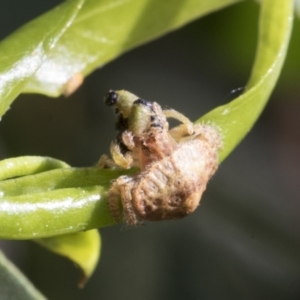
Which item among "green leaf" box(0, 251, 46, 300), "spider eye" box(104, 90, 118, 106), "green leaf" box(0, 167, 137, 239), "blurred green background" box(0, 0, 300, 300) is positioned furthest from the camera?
"blurred green background" box(0, 0, 300, 300)

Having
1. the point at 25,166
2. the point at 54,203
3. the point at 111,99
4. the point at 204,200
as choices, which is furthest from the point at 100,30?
the point at 204,200

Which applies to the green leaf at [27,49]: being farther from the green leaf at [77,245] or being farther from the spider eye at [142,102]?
the green leaf at [77,245]

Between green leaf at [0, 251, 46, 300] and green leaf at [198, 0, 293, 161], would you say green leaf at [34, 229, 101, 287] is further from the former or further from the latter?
green leaf at [198, 0, 293, 161]

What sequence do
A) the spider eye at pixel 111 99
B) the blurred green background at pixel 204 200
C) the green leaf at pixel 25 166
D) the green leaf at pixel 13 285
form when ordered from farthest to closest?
the blurred green background at pixel 204 200
the green leaf at pixel 13 285
the spider eye at pixel 111 99
the green leaf at pixel 25 166

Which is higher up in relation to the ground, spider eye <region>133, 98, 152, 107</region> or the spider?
spider eye <region>133, 98, 152, 107</region>

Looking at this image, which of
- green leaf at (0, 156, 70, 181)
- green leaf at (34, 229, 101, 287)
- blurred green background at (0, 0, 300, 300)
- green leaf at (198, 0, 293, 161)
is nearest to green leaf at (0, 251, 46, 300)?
green leaf at (34, 229, 101, 287)

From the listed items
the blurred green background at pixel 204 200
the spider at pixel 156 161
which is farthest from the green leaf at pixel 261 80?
the blurred green background at pixel 204 200

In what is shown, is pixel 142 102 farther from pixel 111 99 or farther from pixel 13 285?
pixel 13 285
